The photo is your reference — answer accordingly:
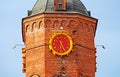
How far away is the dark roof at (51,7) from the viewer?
214ft

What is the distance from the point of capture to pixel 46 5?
65.8 meters

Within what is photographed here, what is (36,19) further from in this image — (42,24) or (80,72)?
(80,72)

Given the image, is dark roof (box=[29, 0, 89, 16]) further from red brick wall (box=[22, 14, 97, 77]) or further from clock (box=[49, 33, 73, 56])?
clock (box=[49, 33, 73, 56])

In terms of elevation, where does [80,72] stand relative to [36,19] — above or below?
below

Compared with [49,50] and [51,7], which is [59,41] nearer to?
[49,50]

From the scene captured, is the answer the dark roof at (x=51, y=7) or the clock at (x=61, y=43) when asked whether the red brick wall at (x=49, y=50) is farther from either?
the dark roof at (x=51, y=7)

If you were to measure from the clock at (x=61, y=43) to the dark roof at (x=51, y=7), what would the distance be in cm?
226

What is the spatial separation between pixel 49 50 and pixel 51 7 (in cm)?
388

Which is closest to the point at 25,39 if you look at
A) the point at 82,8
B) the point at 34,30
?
the point at 34,30

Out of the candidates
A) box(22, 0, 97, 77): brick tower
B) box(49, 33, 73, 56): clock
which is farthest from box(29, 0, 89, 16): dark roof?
box(49, 33, 73, 56): clock

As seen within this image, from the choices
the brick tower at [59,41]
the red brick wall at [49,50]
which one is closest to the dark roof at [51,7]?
the brick tower at [59,41]

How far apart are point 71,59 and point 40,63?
2.52 meters

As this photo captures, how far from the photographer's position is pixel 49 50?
63812 millimetres

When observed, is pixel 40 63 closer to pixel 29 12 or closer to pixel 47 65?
pixel 47 65
